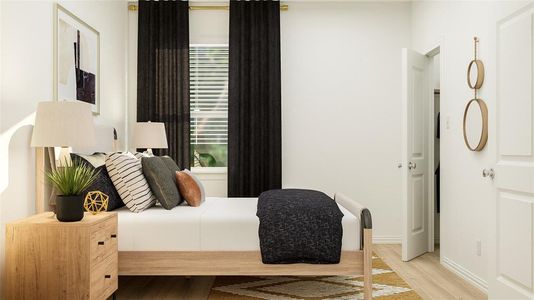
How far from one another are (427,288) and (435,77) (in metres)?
2.66

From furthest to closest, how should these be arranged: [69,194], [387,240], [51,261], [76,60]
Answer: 1. [387,240]
2. [76,60]
3. [69,194]
4. [51,261]

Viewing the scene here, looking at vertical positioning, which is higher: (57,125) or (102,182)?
(57,125)

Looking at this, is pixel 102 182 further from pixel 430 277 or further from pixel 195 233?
pixel 430 277

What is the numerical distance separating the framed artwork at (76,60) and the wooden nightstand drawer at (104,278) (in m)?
1.34

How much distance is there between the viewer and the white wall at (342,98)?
5098 mm

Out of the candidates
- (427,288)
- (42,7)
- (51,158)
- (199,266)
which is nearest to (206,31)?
(42,7)

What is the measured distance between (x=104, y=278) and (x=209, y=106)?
9.43 feet

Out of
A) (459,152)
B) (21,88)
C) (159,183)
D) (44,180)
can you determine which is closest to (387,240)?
(459,152)

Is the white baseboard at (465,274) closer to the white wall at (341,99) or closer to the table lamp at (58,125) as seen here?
the white wall at (341,99)

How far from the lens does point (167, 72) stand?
495 cm

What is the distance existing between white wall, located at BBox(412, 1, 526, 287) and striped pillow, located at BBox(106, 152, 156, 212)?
2.42 meters

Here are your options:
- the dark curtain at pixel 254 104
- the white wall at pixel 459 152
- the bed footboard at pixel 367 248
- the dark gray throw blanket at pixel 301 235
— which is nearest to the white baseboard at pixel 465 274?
the white wall at pixel 459 152

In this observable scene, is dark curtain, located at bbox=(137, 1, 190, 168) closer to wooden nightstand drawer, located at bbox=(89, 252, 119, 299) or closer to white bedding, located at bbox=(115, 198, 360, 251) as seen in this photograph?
white bedding, located at bbox=(115, 198, 360, 251)

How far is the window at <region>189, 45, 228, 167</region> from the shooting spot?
16.9ft
